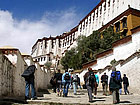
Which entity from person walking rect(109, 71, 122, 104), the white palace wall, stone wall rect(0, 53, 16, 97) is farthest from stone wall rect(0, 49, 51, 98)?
the white palace wall

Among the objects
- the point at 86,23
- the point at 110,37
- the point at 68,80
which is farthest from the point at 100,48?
the point at 86,23

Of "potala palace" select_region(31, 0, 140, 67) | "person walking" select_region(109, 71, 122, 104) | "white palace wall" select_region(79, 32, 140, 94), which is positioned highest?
"potala palace" select_region(31, 0, 140, 67)

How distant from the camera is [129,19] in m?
32.8

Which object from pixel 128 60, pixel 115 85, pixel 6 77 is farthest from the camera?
pixel 128 60

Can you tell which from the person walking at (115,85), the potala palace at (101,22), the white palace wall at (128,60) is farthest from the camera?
the potala palace at (101,22)

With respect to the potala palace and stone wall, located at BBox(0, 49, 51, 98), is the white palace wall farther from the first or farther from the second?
the potala palace

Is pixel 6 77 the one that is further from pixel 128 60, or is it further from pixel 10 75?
pixel 128 60

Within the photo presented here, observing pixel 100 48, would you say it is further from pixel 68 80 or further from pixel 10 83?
pixel 10 83

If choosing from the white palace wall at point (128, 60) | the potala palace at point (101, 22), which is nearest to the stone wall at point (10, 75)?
the white palace wall at point (128, 60)

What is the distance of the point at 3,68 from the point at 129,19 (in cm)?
2950

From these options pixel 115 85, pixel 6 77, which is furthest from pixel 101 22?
pixel 6 77

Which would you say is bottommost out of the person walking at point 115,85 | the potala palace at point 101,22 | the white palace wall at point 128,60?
the person walking at point 115,85

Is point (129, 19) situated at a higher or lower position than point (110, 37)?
higher

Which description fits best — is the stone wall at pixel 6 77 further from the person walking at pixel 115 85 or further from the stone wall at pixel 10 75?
the person walking at pixel 115 85
